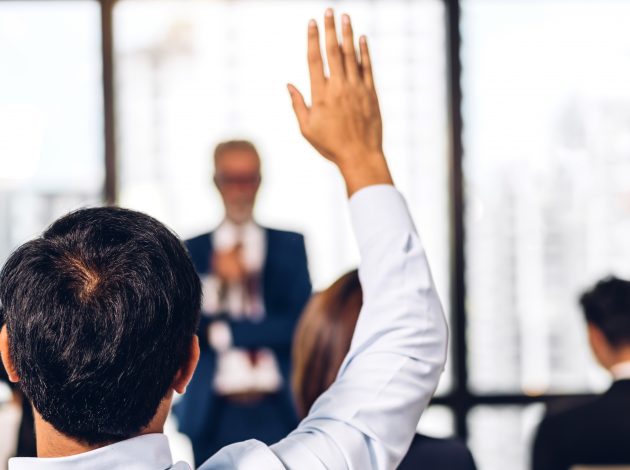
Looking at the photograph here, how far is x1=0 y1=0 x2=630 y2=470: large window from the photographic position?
12.5 feet

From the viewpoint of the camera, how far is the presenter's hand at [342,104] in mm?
889

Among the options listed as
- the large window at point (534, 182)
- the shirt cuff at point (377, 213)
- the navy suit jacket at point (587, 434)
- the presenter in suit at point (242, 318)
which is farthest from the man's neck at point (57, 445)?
the large window at point (534, 182)

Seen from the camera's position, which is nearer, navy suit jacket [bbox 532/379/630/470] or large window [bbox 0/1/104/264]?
navy suit jacket [bbox 532/379/630/470]

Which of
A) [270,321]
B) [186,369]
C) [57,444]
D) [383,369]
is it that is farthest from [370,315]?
[270,321]

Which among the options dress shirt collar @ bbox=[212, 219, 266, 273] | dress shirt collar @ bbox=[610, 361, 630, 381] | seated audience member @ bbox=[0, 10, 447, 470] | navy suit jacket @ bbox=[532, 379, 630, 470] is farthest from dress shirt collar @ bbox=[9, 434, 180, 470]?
dress shirt collar @ bbox=[212, 219, 266, 273]

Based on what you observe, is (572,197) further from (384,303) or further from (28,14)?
(384,303)

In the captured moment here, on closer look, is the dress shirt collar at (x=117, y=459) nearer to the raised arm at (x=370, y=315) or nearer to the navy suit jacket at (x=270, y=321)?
the raised arm at (x=370, y=315)

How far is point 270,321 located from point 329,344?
57.7 inches

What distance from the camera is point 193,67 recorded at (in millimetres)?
3838

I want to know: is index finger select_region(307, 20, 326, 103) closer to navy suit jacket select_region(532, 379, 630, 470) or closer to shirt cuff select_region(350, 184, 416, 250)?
shirt cuff select_region(350, 184, 416, 250)

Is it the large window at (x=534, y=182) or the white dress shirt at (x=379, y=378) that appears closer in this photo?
the white dress shirt at (x=379, y=378)

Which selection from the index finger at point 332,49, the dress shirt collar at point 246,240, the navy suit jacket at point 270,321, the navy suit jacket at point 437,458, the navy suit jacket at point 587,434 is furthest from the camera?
the dress shirt collar at point 246,240

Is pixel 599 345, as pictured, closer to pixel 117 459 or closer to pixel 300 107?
pixel 300 107

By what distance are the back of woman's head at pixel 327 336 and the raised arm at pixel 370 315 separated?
744 mm
